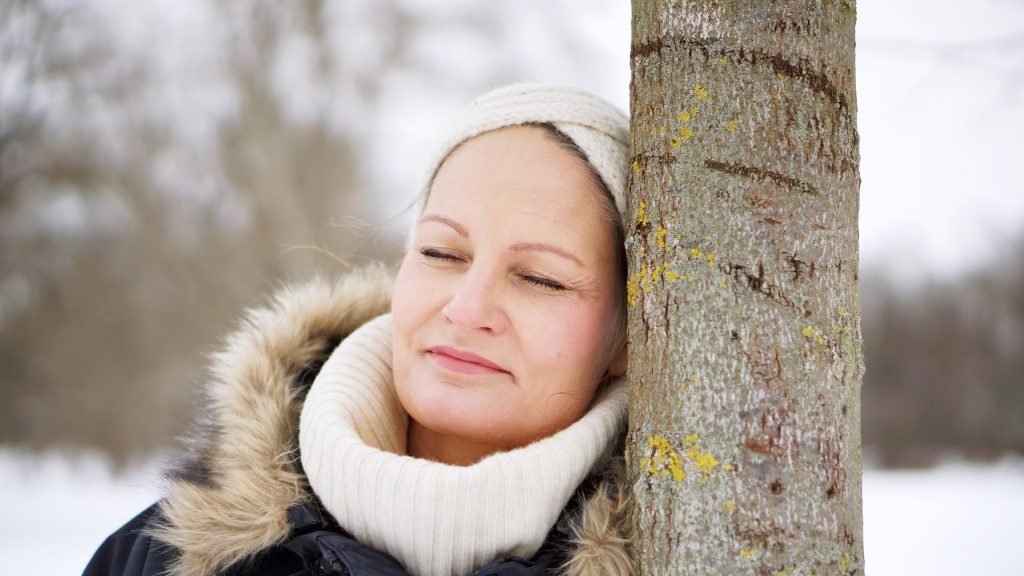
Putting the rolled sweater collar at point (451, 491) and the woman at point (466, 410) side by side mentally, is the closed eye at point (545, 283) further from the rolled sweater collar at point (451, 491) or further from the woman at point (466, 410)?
the rolled sweater collar at point (451, 491)

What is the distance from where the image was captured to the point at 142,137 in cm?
1145

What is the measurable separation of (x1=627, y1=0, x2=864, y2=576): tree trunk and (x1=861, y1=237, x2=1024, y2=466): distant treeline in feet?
42.7

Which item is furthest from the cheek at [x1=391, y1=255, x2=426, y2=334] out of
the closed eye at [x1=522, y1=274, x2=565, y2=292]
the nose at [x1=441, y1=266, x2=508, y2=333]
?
the closed eye at [x1=522, y1=274, x2=565, y2=292]

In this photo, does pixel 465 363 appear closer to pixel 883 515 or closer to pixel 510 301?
pixel 510 301

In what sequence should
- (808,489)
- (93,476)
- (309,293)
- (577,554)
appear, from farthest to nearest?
(93,476) → (309,293) → (577,554) → (808,489)

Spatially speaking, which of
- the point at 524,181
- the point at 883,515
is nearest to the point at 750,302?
the point at 524,181

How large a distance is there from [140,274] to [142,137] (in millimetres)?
2200

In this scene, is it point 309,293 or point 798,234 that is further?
point 309,293

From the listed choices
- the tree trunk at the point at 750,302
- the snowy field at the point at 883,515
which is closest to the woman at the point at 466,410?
the tree trunk at the point at 750,302

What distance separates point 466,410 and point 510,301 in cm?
26

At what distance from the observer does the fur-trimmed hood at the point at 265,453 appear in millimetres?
1472

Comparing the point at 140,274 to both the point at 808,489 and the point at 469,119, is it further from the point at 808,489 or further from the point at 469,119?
the point at 808,489

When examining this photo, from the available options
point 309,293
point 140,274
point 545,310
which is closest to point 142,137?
point 140,274

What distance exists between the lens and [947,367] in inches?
563
